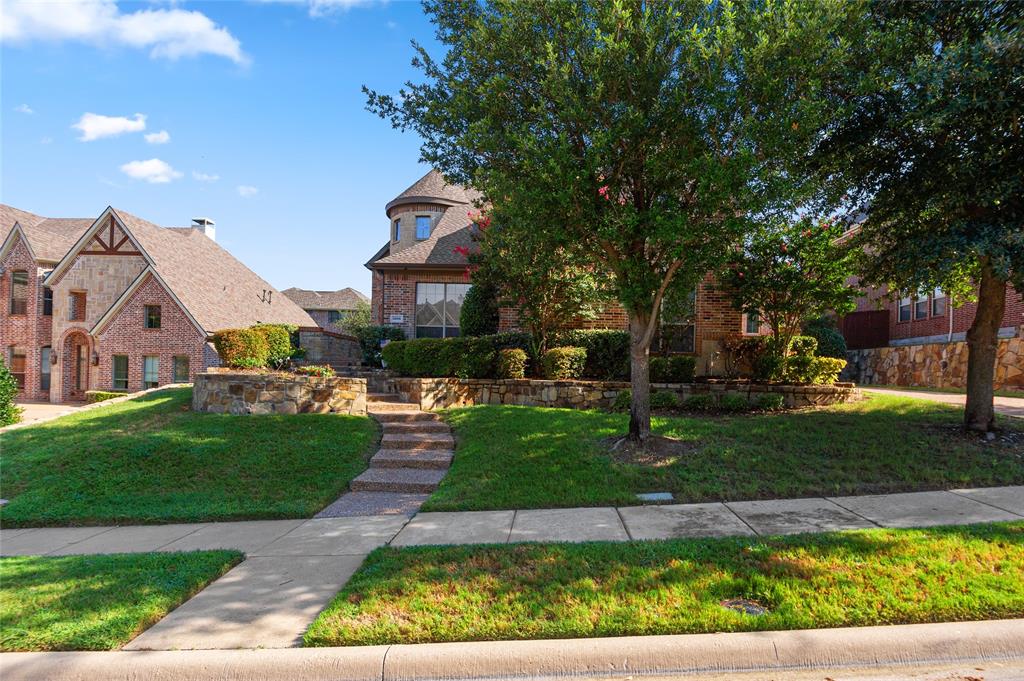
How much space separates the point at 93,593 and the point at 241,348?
1010 cm

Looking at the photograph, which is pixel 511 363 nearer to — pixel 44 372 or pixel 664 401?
pixel 664 401

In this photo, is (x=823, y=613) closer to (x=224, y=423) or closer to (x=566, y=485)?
(x=566, y=485)

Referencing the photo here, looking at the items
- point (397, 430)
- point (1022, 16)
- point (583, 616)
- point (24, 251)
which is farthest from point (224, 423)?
point (24, 251)

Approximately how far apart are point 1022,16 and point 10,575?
12330 millimetres

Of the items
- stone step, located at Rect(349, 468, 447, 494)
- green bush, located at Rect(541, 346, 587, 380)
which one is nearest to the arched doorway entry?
green bush, located at Rect(541, 346, 587, 380)

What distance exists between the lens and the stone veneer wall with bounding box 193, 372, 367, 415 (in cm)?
1155

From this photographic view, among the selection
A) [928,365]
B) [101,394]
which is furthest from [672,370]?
[101,394]

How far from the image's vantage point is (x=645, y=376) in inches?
330

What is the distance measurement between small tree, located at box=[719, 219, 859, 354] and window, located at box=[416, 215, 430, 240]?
43.9ft

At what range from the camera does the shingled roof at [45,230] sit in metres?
29.2

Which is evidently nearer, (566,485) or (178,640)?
(178,640)

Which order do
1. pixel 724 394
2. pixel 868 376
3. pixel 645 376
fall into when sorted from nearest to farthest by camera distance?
pixel 645 376
pixel 724 394
pixel 868 376

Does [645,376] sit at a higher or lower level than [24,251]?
lower

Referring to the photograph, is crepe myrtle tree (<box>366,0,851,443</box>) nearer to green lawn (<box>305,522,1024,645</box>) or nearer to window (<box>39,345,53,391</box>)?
green lawn (<box>305,522,1024,645</box>)
